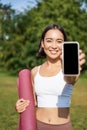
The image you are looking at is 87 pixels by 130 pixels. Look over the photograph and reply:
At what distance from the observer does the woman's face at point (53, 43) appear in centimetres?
336

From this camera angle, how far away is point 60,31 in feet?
11.3

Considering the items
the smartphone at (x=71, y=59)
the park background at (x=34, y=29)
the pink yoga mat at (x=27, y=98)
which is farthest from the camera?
the park background at (x=34, y=29)

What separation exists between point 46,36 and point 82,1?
2042 inches

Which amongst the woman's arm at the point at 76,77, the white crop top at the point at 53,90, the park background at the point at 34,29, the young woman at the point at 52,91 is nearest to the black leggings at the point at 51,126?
the young woman at the point at 52,91

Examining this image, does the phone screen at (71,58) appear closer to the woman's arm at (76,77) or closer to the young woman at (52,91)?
the woman's arm at (76,77)

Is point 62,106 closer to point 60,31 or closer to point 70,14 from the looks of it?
point 60,31

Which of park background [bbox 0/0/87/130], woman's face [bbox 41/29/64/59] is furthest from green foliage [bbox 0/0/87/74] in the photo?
woman's face [bbox 41/29/64/59]

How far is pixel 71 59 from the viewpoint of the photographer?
2.90 meters

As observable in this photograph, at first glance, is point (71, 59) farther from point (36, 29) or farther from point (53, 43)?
point (36, 29)

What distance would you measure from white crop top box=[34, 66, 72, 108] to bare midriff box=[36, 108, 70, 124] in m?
0.04

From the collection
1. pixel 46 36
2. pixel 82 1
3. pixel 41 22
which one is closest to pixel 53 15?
pixel 41 22

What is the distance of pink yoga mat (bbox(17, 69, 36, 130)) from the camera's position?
10.7 ft

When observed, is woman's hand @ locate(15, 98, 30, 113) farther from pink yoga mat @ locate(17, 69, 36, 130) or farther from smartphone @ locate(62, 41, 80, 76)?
smartphone @ locate(62, 41, 80, 76)

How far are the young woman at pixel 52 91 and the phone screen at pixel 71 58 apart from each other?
36 centimetres
